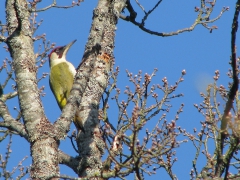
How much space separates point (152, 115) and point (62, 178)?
274 centimetres

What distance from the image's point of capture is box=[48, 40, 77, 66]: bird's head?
10125mm

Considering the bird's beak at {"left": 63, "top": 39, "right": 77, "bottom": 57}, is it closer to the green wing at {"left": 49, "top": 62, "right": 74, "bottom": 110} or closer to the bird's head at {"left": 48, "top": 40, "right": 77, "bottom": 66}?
the bird's head at {"left": 48, "top": 40, "right": 77, "bottom": 66}

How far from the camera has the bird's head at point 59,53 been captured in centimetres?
1012

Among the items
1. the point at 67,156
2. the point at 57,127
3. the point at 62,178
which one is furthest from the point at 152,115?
the point at 62,178

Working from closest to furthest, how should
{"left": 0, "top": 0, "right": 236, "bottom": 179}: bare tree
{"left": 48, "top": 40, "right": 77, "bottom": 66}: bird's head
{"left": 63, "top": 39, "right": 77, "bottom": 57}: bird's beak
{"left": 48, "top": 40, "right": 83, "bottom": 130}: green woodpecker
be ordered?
{"left": 0, "top": 0, "right": 236, "bottom": 179}: bare tree, {"left": 48, "top": 40, "right": 83, "bottom": 130}: green woodpecker, {"left": 48, "top": 40, "right": 77, "bottom": 66}: bird's head, {"left": 63, "top": 39, "right": 77, "bottom": 57}: bird's beak

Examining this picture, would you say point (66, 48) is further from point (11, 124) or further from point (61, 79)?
point (11, 124)

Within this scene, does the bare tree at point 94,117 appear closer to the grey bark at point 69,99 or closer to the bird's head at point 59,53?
the grey bark at point 69,99

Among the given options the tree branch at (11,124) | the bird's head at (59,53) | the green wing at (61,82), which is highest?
the bird's head at (59,53)

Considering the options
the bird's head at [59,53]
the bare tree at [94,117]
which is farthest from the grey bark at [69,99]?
the bird's head at [59,53]

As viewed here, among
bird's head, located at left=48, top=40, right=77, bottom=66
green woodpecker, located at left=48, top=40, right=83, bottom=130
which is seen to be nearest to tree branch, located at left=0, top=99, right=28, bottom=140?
green woodpecker, located at left=48, top=40, right=83, bottom=130

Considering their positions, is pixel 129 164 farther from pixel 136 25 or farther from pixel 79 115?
pixel 136 25

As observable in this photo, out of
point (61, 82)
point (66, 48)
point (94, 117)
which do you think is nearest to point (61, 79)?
point (61, 82)

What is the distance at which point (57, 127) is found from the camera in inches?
165

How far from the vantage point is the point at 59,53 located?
1021 centimetres
